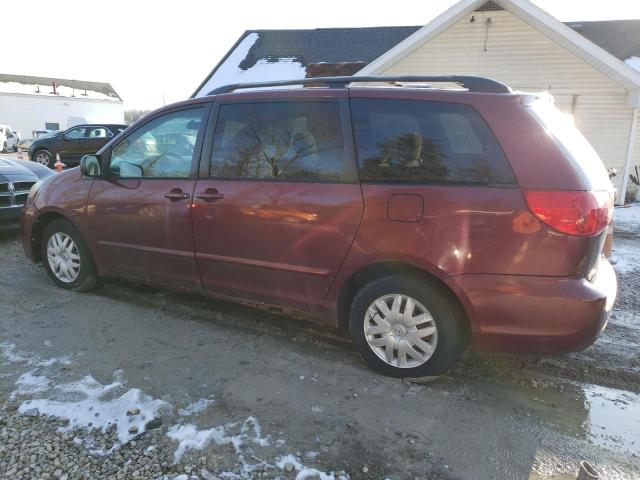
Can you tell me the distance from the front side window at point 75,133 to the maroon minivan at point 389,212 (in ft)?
51.9

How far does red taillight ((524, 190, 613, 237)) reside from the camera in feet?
8.14

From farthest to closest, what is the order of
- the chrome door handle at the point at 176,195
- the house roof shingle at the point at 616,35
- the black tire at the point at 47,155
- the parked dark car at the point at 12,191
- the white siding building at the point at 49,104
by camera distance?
1. the white siding building at the point at 49,104
2. the black tire at the point at 47,155
3. the house roof shingle at the point at 616,35
4. the parked dark car at the point at 12,191
5. the chrome door handle at the point at 176,195

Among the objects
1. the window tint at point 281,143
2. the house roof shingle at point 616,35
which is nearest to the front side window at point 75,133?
the window tint at point 281,143

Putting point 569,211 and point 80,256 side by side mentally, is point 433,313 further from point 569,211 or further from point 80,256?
point 80,256

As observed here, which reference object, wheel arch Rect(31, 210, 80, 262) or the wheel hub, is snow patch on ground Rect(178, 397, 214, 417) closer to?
the wheel hub

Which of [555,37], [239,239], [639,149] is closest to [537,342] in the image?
[239,239]

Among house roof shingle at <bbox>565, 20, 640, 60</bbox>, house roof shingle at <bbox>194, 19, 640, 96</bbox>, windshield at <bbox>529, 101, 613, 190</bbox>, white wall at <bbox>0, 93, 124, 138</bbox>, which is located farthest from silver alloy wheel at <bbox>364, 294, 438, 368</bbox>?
white wall at <bbox>0, 93, 124, 138</bbox>

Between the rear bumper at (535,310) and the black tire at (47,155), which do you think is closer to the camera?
the rear bumper at (535,310)

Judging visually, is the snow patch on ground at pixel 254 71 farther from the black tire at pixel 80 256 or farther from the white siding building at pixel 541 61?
the black tire at pixel 80 256

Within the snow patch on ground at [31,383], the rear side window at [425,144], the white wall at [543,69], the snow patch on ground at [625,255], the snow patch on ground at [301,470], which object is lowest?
the snow patch on ground at [301,470]

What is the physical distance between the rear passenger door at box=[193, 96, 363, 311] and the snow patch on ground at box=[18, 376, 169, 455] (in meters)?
1.06

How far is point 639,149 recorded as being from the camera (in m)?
13.1

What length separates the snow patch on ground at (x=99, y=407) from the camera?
2465 mm

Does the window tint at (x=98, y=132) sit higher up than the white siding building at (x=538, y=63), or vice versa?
the white siding building at (x=538, y=63)
